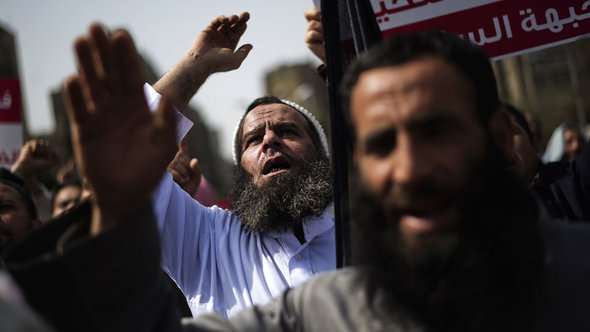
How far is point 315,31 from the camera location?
290 centimetres

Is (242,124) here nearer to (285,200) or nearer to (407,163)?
(285,200)

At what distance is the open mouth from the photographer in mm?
3822

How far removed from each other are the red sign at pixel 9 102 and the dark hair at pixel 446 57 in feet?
18.8

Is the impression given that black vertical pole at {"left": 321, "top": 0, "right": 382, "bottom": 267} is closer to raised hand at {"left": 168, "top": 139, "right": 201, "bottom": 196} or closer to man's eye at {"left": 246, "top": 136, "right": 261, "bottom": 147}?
man's eye at {"left": 246, "top": 136, "right": 261, "bottom": 147}

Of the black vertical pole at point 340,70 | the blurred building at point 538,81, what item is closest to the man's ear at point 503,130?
the black vertical pole at point 340,70

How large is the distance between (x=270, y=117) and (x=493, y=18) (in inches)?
63.4

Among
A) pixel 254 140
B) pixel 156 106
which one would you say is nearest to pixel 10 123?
pixel 254 140

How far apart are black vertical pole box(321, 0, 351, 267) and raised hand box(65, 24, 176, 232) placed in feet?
3.33

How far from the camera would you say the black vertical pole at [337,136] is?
96.7 inches

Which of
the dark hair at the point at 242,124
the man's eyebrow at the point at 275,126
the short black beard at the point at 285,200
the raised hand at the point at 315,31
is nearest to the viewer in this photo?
the raised hand at the point at 315,31

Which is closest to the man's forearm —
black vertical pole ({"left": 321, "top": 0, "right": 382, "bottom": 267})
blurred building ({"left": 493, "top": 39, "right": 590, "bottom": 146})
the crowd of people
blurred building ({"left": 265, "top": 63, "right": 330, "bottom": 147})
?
black vertical pole ({"left": 321, "top": 0, "right": 382, "bottom": 267})

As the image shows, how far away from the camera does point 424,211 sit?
158 centimetres

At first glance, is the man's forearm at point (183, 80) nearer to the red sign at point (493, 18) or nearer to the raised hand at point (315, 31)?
the raised hand at point (315, 31)

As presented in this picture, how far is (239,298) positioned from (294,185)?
2.83 feet
